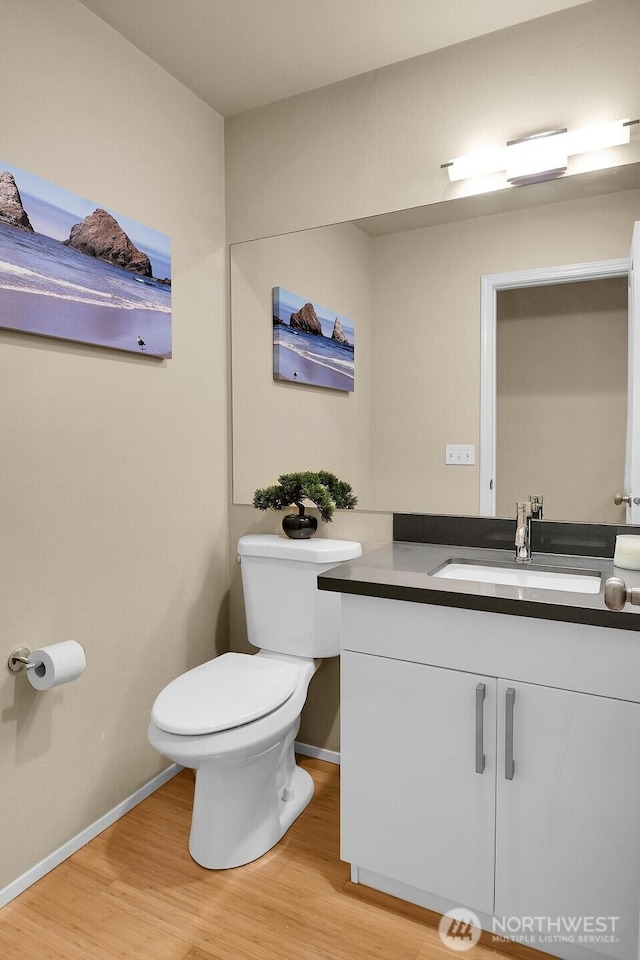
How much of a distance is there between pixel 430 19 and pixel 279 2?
45 cm

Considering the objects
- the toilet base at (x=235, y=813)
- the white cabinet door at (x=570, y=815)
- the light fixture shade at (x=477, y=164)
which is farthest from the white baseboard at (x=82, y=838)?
the light fixture shade at (x=477, y=164)

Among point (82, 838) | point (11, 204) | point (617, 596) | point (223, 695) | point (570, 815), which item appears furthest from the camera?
point (82, 838)

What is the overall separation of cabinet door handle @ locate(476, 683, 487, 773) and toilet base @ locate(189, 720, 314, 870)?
0.59 meters

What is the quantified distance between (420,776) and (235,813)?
0.58m

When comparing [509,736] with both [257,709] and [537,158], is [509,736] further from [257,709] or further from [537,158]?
[537,158]

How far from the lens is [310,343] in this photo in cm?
229

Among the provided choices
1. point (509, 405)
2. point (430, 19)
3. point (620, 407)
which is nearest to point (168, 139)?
point (430, 19)

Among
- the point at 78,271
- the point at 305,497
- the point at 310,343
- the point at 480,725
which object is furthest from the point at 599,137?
the point at 480,725

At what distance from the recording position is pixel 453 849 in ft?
4.91

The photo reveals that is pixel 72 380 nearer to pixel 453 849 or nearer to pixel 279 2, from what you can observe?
pixel 279 2

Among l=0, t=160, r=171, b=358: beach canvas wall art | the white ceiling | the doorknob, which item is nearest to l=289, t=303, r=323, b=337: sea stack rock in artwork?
l=0, t=160, r=171, b=358: beach canvas wall art

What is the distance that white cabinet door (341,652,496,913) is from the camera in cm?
146

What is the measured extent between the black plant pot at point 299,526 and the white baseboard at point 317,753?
2.73 ft

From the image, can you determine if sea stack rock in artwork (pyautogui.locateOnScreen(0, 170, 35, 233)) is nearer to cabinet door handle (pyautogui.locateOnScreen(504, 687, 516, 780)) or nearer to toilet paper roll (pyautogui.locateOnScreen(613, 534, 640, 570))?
cabinet door handle (pyautogui.locateOnScreen(504, 687, 516, 780))
